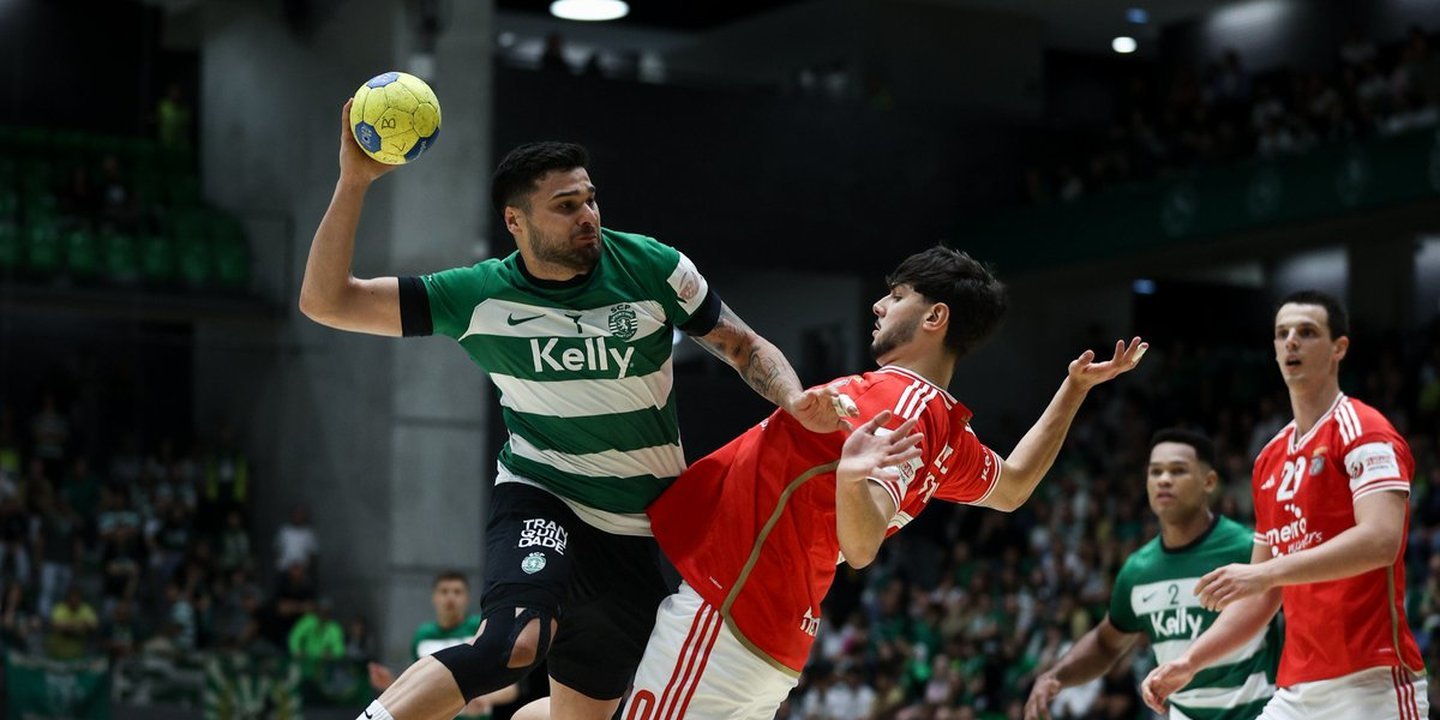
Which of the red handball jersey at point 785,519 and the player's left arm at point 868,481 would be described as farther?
the red handball jersey at point 785,519

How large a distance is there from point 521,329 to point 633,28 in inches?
980

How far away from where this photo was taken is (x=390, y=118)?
5867 millimetres

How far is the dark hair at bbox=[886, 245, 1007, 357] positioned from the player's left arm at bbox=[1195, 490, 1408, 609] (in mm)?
1113

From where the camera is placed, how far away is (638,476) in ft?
20.5

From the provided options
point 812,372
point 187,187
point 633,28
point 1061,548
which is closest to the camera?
point 1061,548

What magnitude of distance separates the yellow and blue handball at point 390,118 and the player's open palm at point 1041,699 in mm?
3528

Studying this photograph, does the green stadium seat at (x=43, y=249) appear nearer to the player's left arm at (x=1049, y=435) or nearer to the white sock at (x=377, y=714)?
the player's left arm at (x=1049, y=435)

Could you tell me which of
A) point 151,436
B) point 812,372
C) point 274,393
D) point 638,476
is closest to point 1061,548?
point 812,372

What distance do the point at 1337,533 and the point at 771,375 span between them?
2343mm

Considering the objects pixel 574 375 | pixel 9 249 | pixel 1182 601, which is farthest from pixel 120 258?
pixel 574 375

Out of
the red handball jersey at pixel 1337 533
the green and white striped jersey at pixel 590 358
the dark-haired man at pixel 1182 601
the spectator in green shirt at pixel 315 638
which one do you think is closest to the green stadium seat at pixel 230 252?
the spectator in green shirt at pixel 315 638

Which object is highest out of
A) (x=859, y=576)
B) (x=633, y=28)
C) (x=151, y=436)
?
(x=633, y=28)

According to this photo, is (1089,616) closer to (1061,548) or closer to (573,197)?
(1061,548)

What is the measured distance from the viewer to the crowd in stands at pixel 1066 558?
18.1 meters
